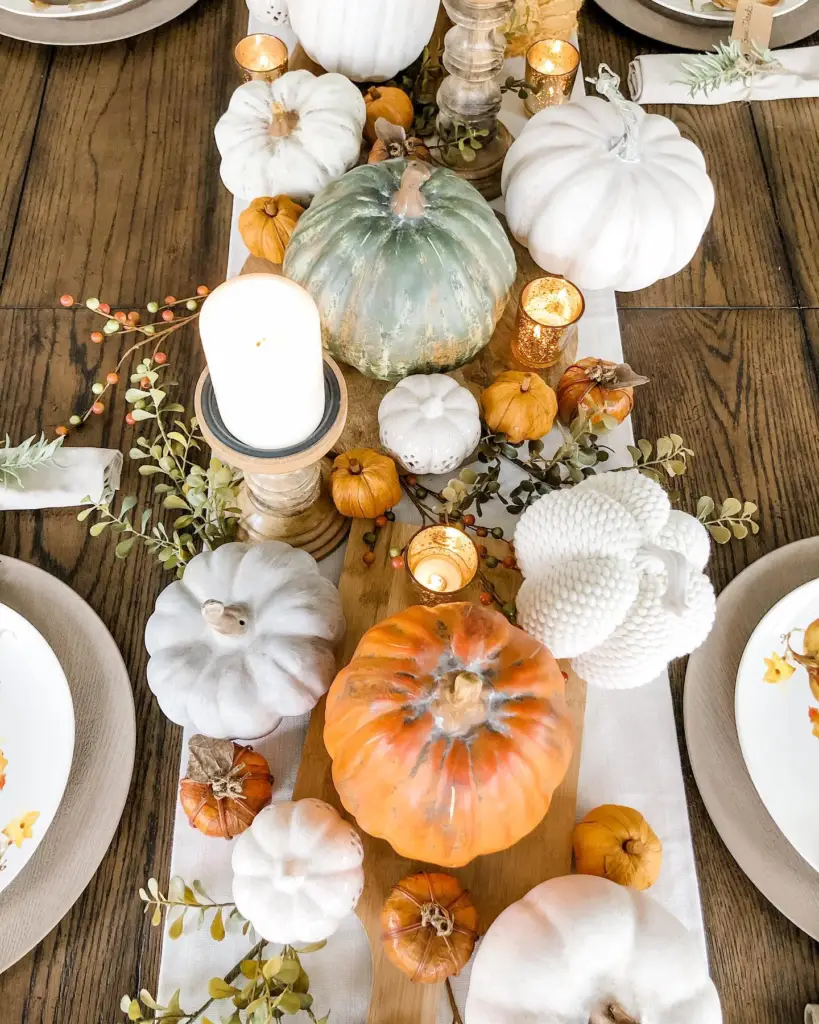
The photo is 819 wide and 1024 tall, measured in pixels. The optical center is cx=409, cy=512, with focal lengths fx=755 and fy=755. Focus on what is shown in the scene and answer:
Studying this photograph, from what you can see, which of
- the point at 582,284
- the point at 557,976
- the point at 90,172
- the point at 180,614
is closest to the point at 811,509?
the point at 582,284

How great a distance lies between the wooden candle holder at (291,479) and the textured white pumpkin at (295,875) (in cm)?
29

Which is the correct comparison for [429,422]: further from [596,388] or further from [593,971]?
[593,971]

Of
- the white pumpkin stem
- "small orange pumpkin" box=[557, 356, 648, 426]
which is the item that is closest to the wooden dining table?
"small orange pumpkin" box=[557, 356, 648, 426]

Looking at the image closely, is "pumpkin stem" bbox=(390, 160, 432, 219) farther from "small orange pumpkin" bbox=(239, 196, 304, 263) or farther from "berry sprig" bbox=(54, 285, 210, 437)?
"berry sprig" bbox=(54, 285, 210, 437)

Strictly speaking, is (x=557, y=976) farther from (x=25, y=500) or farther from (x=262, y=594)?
(x=25, y=500)

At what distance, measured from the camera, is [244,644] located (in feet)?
2.22

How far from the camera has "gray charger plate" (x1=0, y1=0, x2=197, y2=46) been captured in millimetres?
1227

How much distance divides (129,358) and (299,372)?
0.54 m

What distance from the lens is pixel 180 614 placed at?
687mm

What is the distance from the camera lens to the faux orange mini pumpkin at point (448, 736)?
58 centimetres

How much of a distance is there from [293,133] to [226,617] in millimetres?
633

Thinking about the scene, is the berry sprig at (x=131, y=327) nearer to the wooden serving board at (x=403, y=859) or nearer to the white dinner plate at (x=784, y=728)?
the wooden serving board at (x=403, y=859)

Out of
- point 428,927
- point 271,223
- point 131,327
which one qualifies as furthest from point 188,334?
point 428,927

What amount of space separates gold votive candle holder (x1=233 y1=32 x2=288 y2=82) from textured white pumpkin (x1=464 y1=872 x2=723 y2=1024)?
1093 mm
